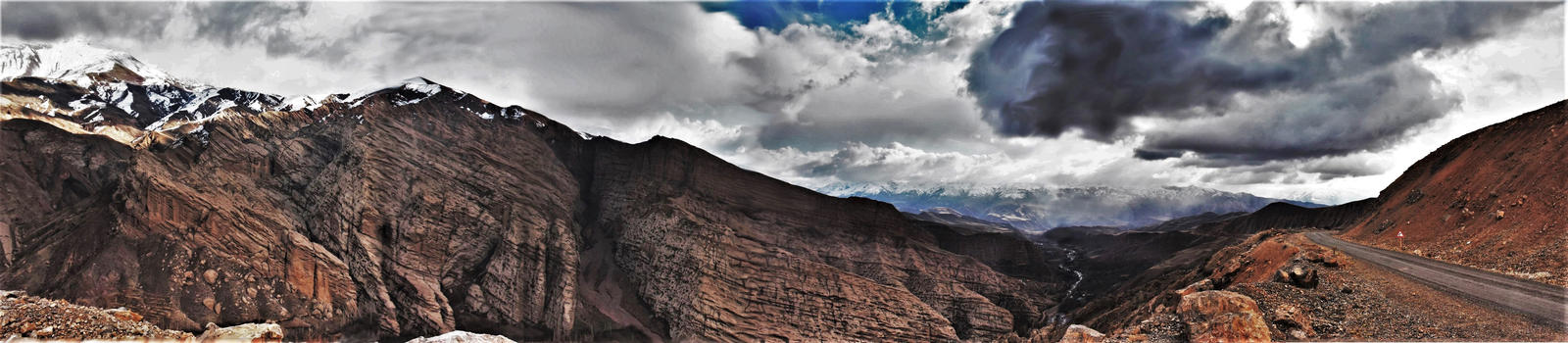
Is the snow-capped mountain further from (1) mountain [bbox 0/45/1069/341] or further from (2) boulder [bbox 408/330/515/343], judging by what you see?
(2) boulder [bbox 408/330/515/343]

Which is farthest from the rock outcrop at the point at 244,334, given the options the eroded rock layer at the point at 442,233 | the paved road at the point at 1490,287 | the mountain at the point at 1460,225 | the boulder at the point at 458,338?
the paved road at the point at 1490,287

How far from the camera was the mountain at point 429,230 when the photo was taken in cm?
3127

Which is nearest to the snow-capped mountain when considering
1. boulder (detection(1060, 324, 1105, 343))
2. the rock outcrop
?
the rock outcrop

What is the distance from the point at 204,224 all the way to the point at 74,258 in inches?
202

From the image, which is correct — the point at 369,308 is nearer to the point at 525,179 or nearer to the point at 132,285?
the point at 132,285

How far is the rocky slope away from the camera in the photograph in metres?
16.3

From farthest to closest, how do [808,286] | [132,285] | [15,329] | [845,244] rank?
[845,244] → [808,286] → [132,285] → [15,329]

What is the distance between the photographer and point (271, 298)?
32.4 m

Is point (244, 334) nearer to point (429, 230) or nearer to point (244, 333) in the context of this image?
point (244, 333)

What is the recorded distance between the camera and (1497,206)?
2091cm

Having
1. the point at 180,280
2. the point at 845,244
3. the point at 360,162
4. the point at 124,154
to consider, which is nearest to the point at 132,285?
the point at 180,280

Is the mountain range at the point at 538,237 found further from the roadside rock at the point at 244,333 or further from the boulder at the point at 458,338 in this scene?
the boulder at the point at 458,338

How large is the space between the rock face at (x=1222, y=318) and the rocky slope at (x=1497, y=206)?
9.15 meters

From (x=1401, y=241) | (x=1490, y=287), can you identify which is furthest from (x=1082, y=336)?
(x=1401, y=241)
